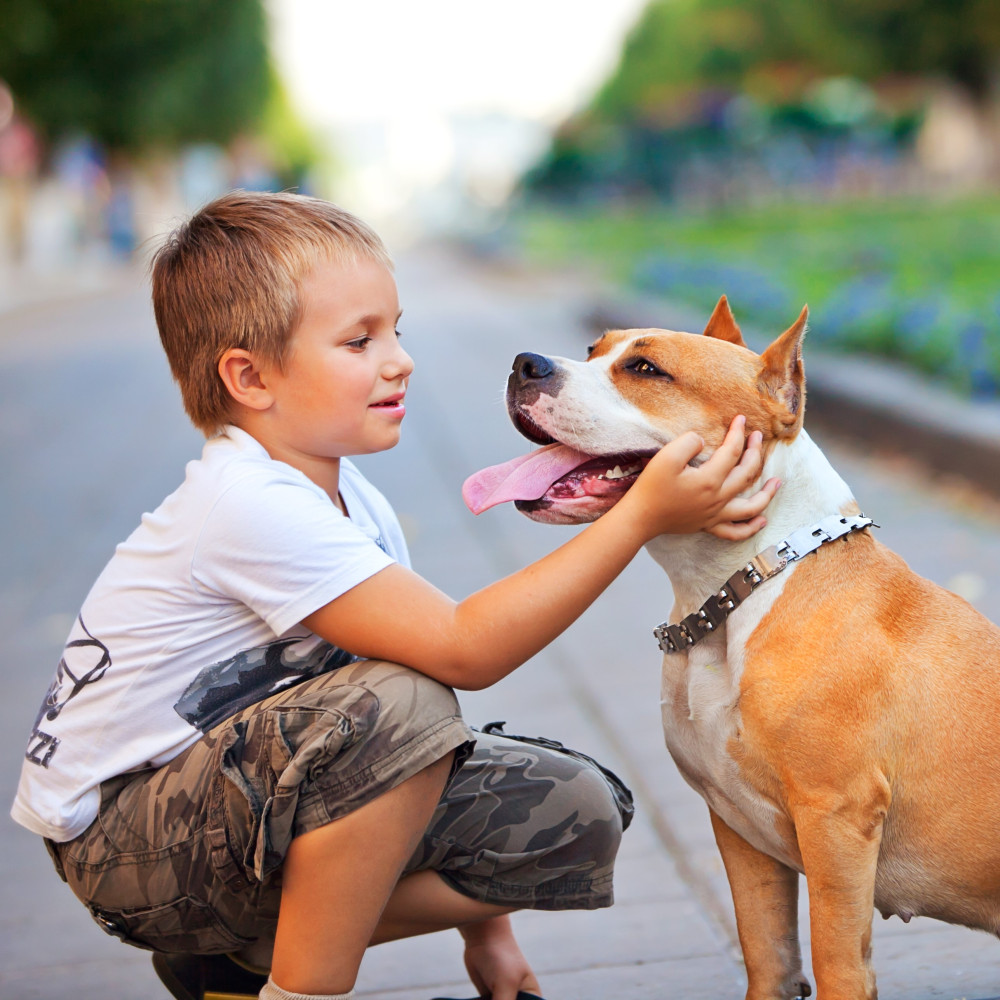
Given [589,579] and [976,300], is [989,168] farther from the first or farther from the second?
[589,579]

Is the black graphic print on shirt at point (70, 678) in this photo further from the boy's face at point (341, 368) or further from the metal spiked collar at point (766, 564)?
the metal spiked collar at point (766, 564)

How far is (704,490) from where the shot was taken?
227 centimetres

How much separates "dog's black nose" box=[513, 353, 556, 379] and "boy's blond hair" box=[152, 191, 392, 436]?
0.33m

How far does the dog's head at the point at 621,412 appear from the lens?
8.00ft

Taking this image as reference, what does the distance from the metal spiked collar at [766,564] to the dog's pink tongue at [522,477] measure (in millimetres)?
373

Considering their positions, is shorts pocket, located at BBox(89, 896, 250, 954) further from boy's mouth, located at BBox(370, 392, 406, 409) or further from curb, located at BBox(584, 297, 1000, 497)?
curb, located at BBox(584, 297, 1000, 497)

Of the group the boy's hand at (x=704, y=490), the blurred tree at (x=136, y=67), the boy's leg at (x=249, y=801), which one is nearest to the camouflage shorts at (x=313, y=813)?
the boy's leg at (x=249, y=801)

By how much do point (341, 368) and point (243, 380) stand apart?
20cm

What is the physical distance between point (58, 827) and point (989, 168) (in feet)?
172

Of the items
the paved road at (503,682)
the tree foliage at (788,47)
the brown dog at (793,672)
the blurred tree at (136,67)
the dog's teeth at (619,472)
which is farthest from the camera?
the tree foliage at (788,47)

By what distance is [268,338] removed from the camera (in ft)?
7.75

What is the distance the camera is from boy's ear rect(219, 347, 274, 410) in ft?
7.84

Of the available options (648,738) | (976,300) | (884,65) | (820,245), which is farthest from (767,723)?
(884,65)

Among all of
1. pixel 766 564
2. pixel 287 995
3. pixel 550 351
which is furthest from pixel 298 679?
pixel 550 351
